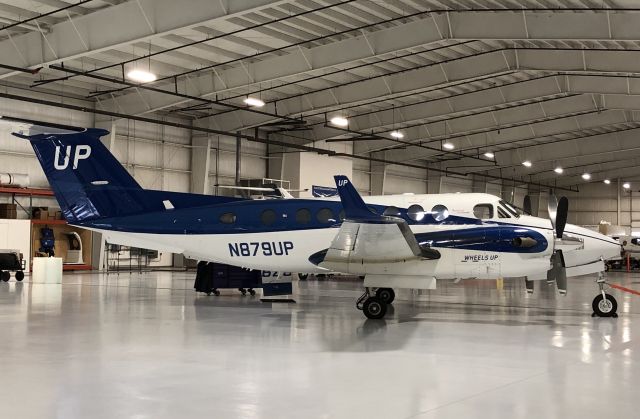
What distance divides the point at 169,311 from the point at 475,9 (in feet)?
44.7

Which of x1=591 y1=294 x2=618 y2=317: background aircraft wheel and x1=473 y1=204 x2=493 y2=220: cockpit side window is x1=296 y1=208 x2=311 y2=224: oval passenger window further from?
x1=591 y1=294 x2=618 y2=317: background aircraft wheel

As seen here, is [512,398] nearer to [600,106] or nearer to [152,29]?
[152,29]

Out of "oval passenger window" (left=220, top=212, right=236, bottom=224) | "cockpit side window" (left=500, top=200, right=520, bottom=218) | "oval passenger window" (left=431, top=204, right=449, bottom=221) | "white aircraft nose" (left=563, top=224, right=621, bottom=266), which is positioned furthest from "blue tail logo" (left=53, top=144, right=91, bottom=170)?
"white aircraft nose" (left=563, top=224, right=621, bottom=266)

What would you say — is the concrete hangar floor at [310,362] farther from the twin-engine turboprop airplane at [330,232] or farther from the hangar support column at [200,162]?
the hangar support column at [200,162]

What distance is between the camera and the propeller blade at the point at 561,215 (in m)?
14.0

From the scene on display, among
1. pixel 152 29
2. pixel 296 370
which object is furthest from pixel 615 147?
pixel 296 370

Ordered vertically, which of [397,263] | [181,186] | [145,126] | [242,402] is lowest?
[242,402]

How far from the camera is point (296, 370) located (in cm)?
866

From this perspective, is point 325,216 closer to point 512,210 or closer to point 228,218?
point 228,218

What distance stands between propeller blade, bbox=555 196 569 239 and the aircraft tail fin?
919 cm

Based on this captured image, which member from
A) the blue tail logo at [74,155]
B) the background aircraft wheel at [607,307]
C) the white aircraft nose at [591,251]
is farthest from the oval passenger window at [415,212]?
the blue tail logo at [74,155]

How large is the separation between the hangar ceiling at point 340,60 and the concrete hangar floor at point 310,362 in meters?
9.23

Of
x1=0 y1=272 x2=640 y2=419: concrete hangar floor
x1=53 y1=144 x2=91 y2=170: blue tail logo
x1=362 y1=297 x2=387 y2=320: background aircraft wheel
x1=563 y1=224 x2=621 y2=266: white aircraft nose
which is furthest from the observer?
x1=53 y1=144 x2=91 y2=170: blue tail logo

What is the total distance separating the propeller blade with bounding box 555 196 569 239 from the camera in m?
14.0
